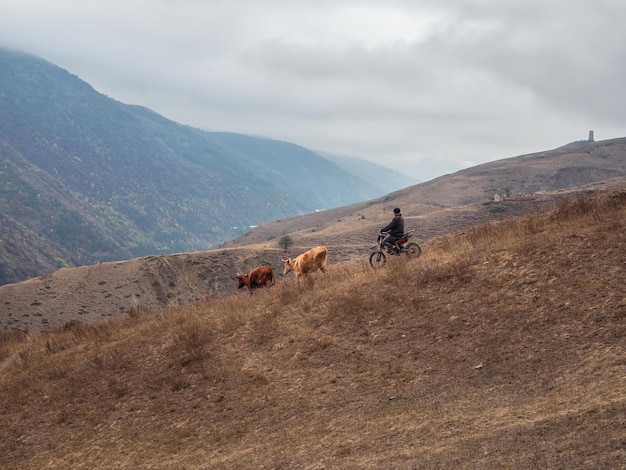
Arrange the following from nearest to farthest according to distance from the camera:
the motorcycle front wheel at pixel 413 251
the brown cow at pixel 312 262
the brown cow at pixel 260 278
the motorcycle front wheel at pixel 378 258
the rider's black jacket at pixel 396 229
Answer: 1. the motorcycle front wheel at pixel 413 251
2. the motorcycle front wheel at pixel 378 258
3. the rider's black jacket at pixel 396 229
4. the brown cow at pixel 312 262
5. the brown cow at pixel 260 278

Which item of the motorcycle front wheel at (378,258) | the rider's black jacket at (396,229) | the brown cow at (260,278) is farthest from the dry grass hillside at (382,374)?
the brown cow at (260,278)

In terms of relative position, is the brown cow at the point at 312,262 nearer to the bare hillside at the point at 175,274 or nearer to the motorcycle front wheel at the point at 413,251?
the motorcycle front wheel at the point at 413,251

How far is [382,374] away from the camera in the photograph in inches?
411

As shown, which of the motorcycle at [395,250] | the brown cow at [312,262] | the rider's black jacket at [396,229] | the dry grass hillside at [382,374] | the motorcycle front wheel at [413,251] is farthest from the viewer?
the brown cow at [312,262]

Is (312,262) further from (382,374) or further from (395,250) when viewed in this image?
(382,374)

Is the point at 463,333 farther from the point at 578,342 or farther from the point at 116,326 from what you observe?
the point at 116,326

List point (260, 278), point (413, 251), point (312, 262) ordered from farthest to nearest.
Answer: point (260, 278) → point (312, 262) → point (413, 251)

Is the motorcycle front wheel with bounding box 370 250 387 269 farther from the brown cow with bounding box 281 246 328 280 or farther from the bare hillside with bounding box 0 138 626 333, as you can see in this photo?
the bare hillside with bounding box 0 138 626 333

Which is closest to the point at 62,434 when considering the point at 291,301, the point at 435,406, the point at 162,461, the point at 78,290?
the point at 162,461

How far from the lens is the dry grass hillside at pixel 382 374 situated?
25.3ft

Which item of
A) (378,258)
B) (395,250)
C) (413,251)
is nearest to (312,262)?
(378,258)

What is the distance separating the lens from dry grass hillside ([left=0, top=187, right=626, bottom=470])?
7711 millimetres

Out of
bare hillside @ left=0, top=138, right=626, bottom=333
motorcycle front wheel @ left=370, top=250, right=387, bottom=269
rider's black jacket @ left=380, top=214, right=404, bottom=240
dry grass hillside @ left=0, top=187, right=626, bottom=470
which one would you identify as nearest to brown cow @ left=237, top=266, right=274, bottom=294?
dry grass hillside @ left=0, top=187, right=626, bottom=470

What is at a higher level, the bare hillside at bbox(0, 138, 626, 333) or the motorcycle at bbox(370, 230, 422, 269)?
the motorcycle at bbox(370, 230, 422, 269)
